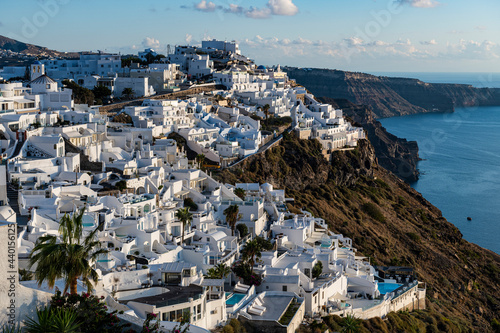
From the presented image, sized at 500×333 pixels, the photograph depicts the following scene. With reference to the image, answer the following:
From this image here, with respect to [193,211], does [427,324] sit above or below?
below

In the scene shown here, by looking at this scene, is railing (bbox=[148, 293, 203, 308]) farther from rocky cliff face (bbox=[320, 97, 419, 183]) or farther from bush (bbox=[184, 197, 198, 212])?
rocky cliff face (bbox=[320, 97, 419, 183])

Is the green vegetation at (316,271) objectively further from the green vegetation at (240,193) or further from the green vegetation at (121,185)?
the green vegetation at (121,185)

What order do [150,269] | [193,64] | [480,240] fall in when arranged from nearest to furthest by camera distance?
1. [150,269]
2. [480,240]
3. [193,64]

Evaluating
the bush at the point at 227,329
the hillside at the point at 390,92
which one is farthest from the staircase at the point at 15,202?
the hillside at the point at 390,92

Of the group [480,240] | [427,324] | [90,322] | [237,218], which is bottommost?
[480,240]

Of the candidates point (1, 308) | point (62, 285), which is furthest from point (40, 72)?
point (1, 308)

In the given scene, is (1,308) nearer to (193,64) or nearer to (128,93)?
(128,93)

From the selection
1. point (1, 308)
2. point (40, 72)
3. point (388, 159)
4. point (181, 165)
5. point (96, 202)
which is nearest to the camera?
point (1, 308)

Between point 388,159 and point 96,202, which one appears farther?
point 388,159
